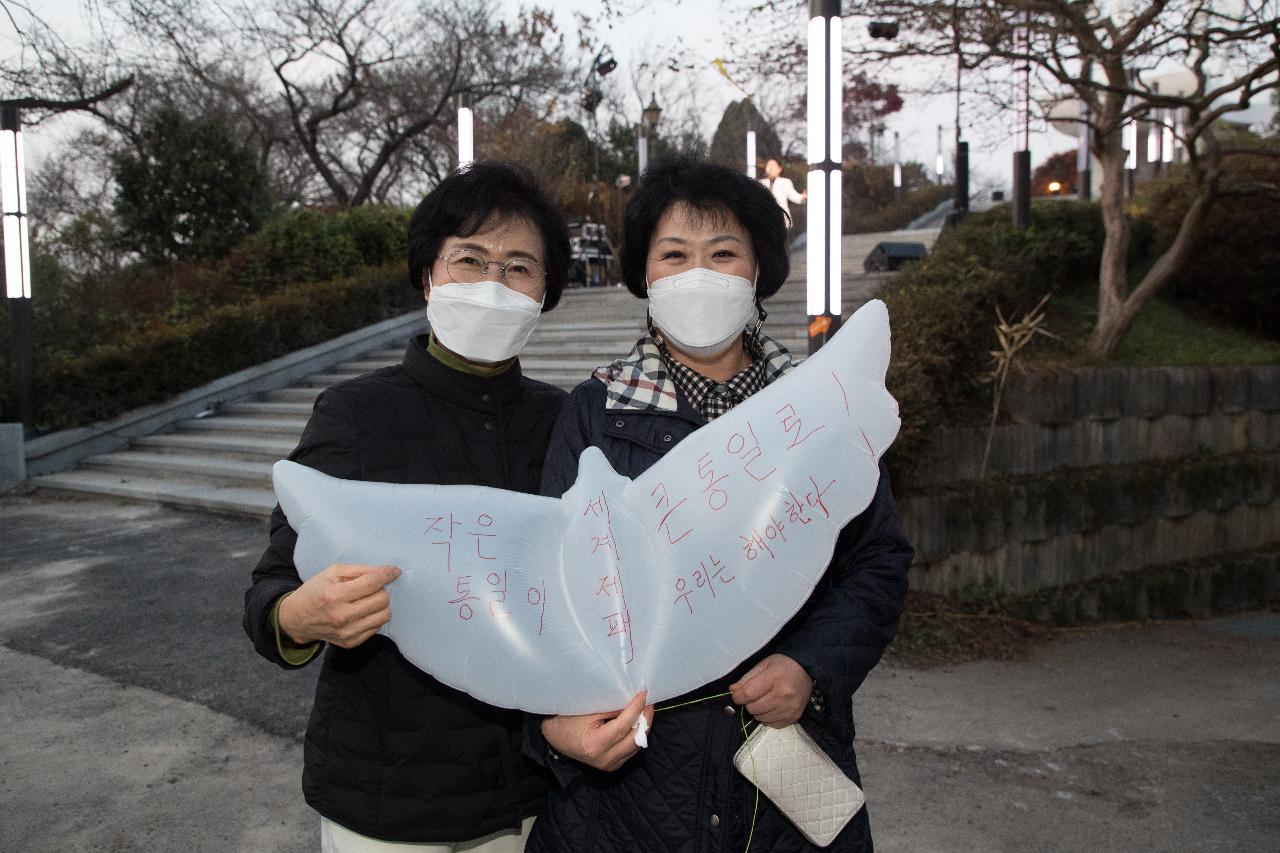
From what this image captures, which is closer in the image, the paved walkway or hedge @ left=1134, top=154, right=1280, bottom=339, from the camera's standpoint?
the paved walkway

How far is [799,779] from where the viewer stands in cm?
155

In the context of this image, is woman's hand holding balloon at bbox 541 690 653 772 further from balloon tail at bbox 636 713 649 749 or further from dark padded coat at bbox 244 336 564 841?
dark padded coat at bbox 244 336 564 841

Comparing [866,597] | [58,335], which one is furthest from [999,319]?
[58,335]

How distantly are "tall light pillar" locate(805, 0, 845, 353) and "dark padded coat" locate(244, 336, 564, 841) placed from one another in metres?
3.72

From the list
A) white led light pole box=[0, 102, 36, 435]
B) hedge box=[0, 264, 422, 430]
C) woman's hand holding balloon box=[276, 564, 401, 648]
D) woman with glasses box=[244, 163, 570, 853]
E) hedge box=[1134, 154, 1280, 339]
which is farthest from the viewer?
hedge box=[1134, 154, 1280, 339]

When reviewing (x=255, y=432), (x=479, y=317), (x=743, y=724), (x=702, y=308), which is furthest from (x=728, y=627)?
(x=255, y=432)

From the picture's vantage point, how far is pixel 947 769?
Result: 3.73 metres

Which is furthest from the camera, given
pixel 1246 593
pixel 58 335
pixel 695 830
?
pixel 58 335

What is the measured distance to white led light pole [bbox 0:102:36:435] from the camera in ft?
29.5

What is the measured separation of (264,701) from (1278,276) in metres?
10.5

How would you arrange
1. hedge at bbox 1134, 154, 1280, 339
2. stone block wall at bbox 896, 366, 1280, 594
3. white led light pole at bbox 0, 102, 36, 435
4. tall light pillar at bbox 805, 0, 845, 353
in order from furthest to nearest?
1. hedge at bbox 1134, 154, 1280, 339
2. white led light pole at bbox 0, 102, 36, 435
3. stone block wall at bbox 896, 366, 1280, 594
4. tall light pillar at bbox 805, 0, 845, 353

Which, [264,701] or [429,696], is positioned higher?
[429,696]

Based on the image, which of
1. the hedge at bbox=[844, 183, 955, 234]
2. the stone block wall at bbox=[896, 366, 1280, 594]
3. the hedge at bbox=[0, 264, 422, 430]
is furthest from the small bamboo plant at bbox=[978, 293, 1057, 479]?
the hedge at bbox=[844, 183, 955, 234]

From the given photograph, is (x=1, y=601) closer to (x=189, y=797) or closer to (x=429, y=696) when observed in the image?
(x=189, y=797)
